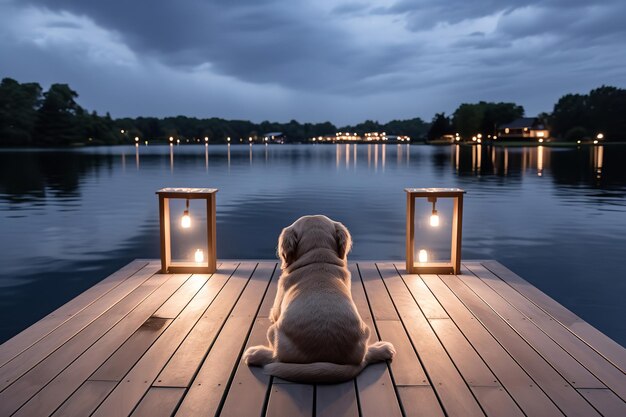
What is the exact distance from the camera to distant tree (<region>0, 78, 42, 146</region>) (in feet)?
332

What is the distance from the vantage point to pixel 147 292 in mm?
6387

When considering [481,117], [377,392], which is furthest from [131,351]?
[481,117]

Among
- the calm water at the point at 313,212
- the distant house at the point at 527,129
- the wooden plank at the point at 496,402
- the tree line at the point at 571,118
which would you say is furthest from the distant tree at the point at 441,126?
the wooden plank at the point at 496,402

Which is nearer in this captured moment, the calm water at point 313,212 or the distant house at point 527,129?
the calm water at point 313,212

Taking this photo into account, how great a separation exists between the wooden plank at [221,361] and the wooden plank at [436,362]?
5.54ft

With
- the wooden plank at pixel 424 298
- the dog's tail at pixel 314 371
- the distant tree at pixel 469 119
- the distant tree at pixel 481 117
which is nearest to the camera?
the dog's tail at pixel 314 371

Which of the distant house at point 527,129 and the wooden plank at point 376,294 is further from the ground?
the distant house at point 527,129

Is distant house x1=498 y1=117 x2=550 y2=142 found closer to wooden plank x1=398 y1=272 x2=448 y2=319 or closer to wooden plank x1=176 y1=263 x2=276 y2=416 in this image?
wooden plank x1=398 y1=272 x2=448 y2=319

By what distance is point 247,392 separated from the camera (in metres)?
3.70

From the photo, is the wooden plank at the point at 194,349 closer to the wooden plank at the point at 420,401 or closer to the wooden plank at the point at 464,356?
the wooden plank at the point at 420,401

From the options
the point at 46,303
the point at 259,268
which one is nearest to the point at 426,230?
the point at 259,268

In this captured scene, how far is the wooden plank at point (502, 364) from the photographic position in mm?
3523

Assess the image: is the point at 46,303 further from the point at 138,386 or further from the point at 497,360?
the point at 497,360

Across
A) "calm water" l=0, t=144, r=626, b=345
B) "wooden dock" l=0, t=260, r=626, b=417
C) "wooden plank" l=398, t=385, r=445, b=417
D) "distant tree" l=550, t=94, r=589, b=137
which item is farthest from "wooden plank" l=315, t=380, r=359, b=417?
"distant tree" l=550, t=94, r=589, b=137
